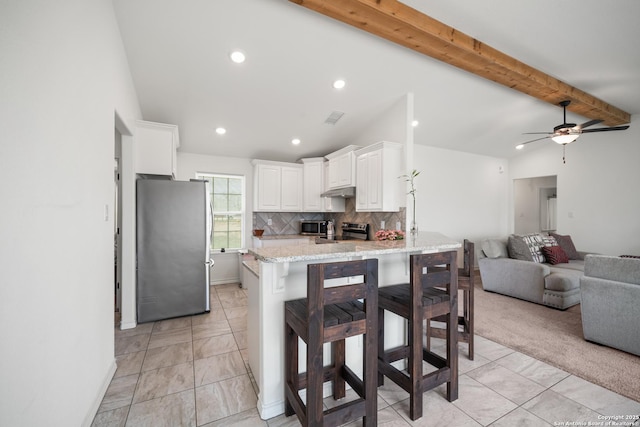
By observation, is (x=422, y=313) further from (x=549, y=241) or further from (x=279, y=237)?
(x=549, y=241)

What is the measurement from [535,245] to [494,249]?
0.69 m

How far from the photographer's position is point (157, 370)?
2156mm

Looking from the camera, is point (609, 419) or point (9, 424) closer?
point (9, 424)

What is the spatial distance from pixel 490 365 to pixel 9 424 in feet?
9.73

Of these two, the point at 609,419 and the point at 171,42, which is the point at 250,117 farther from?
the point at 609,419

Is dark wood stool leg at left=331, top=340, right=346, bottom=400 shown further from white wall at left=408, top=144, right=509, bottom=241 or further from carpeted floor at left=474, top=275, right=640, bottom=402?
white wall at left=408, top=144, right=509, bottom=241

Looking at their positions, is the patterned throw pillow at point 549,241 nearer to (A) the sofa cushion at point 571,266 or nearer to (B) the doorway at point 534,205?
(A) the sofa cushion at point 571,266

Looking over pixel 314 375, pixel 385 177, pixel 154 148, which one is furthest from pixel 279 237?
pixel 314 375

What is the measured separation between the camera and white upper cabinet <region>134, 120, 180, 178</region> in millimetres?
3123

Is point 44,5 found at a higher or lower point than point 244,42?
lower

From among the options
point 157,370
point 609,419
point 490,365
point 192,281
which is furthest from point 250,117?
point 609,419

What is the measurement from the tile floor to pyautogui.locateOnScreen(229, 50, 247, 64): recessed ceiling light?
296 centimetres

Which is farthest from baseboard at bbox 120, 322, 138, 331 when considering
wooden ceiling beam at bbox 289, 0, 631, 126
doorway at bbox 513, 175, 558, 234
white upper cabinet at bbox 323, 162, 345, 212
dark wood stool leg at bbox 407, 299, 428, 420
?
doorway at bbox 513, 175, 558, 234

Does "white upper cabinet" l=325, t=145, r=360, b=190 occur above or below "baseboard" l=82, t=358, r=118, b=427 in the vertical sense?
above
